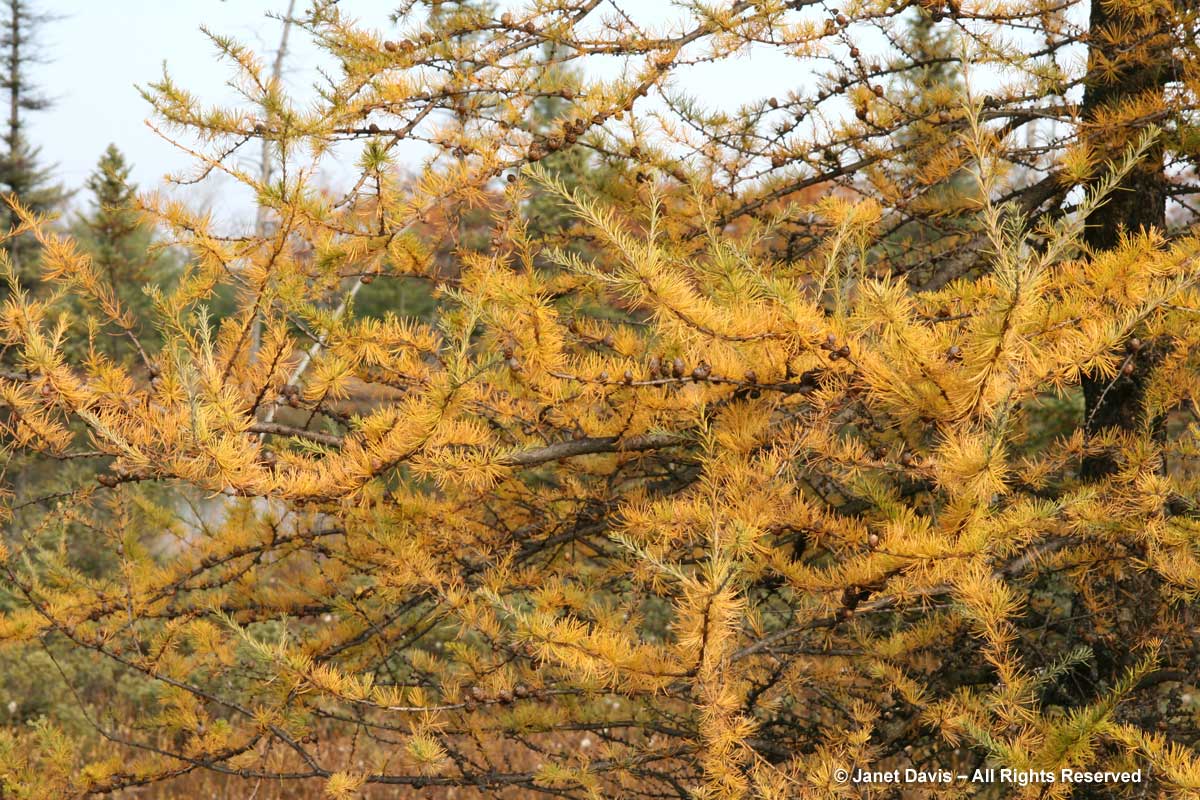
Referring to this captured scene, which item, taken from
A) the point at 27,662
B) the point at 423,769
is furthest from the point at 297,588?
the point at 27,662

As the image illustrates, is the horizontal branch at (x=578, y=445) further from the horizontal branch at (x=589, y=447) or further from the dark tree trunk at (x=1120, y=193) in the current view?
the dark tree trunk at (x=1120, y=193)

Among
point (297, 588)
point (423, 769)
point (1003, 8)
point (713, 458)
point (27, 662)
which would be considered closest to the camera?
point (713, 458)

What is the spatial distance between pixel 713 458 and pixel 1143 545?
103 centimetres

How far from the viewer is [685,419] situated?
2.24 meters

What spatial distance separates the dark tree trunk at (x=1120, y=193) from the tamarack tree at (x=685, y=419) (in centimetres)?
2

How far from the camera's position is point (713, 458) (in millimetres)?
2055

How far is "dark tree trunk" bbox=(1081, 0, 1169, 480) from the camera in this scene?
109 inches

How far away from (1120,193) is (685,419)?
6.35 feet

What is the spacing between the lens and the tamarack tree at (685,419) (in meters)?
1.72

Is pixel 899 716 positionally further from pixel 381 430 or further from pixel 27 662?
pixel 27 662
